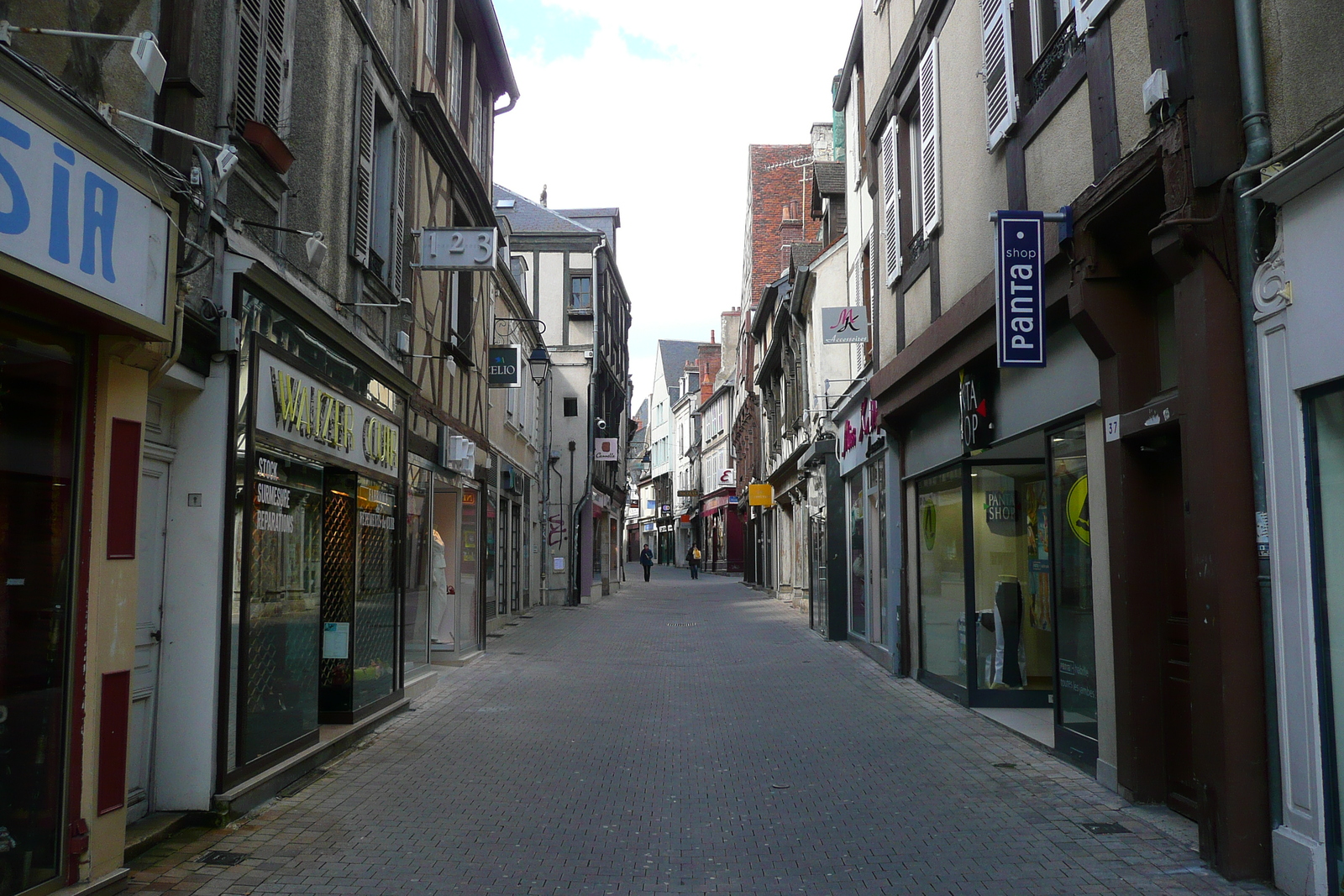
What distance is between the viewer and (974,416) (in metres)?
9.45

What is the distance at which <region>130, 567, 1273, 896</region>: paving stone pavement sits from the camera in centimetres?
511

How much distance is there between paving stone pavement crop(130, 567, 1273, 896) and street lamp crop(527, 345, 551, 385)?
10.5 meters

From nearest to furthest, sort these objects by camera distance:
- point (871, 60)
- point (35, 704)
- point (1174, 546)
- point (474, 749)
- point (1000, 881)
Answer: point (35, 704)
point (1000, 881)
point (1174, 546)
point (474, 749)
point (871, 60)

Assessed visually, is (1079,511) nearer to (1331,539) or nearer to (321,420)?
(1331,539)

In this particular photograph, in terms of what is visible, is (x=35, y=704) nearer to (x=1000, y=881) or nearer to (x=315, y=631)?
(x=315, y=631)

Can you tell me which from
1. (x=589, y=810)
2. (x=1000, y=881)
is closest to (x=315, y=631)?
(x=589, y=810)

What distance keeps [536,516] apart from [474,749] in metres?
17.8

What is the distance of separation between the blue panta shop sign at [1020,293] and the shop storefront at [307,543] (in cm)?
487

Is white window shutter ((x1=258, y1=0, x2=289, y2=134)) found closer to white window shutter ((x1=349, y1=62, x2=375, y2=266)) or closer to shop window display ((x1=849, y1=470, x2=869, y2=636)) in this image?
white window shutter ((x1=349, y1=62, x2=375, y2=266))

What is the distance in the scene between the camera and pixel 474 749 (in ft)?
27.4

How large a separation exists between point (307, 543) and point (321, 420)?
94 cm

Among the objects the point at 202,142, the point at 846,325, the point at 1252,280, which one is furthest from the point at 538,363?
the point at 1252,280

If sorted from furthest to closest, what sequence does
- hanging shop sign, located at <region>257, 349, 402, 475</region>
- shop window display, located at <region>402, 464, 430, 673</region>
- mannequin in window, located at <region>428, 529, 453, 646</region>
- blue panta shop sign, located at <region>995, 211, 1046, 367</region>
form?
mannequin in window, located at <region>428, 529, 453, 646</region> → shop window display, located at <region>402, 464, 430, 673</region> → blue panta shop sign, located at <region>995, 211, 1046, 367</region> → hanging shop sign, located at <region>257, 349, 402, 475</region>

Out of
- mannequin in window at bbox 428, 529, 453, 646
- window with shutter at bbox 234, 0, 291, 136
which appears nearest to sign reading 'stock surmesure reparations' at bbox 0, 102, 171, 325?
window with shutter at bbox 234, 0, 291, 136
